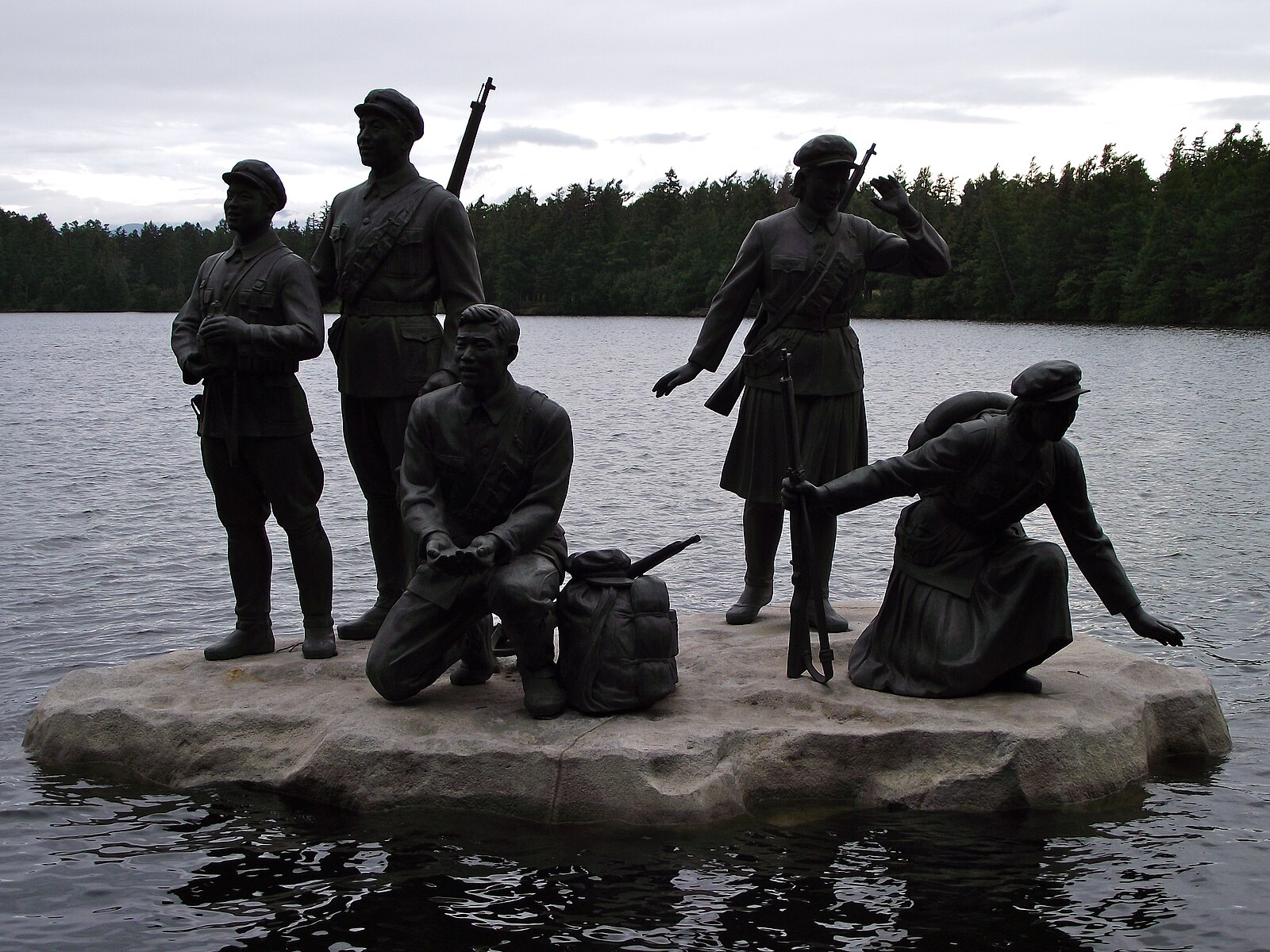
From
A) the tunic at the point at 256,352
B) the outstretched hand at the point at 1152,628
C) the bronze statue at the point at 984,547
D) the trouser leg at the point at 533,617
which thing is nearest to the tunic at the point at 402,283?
the tunic at the point at 256,352

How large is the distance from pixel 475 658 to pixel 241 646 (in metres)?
1.37

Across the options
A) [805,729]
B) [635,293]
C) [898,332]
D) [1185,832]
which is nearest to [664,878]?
[805,729]

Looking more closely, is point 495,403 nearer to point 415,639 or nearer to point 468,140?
point 415,639

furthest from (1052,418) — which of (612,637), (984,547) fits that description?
(612,637)

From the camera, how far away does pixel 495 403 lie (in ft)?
20.7

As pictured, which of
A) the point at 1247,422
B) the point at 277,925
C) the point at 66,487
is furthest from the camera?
the point at 1247,422

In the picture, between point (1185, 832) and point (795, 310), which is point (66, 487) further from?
point (1185, 832)

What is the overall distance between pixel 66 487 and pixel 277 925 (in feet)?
45.2

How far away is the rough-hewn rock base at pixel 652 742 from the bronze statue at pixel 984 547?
215 mm

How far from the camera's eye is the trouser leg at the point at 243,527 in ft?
23.0

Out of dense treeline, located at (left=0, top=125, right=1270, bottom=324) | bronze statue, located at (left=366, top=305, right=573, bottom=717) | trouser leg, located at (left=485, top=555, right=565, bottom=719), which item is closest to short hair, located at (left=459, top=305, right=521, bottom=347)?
bronze statue, located at (left=366, top=305, right=573, bottom=717)

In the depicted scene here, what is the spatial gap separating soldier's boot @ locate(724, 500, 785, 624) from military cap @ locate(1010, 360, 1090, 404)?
1.91m

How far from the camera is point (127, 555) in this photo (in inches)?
513

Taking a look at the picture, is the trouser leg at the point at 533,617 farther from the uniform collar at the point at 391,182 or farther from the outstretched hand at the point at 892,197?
the outstretched hand at the point at 892,197
